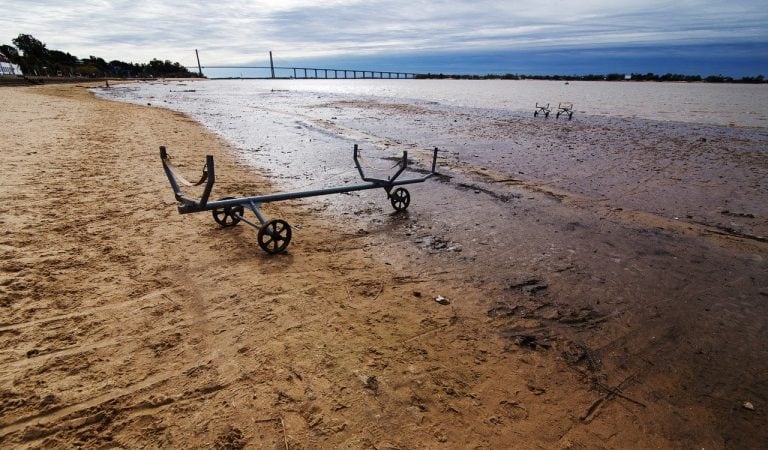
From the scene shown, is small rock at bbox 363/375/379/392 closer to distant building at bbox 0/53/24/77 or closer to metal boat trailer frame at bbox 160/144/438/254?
metal boat trailer frame at bbox 160/144/438/254

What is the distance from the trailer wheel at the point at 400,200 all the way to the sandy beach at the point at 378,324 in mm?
257

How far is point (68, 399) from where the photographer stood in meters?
2.85

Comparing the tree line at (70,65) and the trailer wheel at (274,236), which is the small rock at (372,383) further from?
the tree line at (70,65)

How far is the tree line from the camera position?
76.5 meters

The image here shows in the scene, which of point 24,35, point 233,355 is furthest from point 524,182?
point 24,35

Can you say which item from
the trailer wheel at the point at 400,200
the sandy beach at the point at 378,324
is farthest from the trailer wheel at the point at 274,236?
the trailer wheel at the point at 400,200

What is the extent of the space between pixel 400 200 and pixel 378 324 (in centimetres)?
409

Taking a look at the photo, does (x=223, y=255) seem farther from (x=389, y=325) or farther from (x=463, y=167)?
(x=463, y=167)

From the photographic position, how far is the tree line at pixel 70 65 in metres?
76.5

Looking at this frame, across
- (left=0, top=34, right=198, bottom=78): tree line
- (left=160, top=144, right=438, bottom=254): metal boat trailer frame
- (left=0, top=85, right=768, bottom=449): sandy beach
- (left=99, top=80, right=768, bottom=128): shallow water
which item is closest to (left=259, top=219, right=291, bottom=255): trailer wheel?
(left=160, top=144, right=438, bottom=254): metal boat trailer frame

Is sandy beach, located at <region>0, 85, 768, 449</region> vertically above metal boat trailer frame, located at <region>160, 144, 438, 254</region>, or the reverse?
metal boat trailer frame, located at <region>160, 144, 438, 254</region>

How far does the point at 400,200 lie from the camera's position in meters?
7.71

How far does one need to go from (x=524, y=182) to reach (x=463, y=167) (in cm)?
239

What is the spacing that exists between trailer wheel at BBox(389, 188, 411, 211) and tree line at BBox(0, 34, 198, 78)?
99182mm
